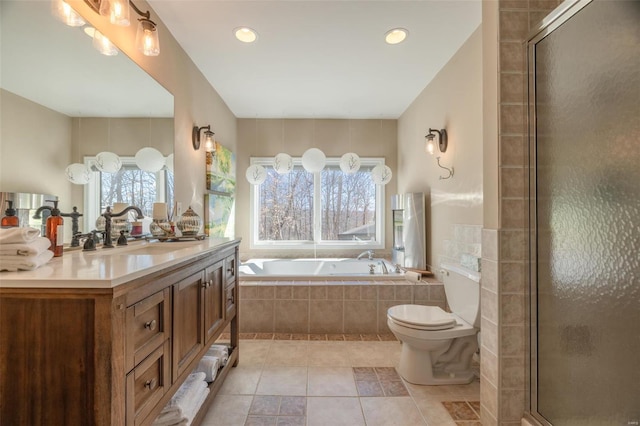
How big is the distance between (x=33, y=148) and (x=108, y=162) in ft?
1.26

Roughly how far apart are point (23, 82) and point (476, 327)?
2.64m

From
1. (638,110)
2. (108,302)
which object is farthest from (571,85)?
(108,302)

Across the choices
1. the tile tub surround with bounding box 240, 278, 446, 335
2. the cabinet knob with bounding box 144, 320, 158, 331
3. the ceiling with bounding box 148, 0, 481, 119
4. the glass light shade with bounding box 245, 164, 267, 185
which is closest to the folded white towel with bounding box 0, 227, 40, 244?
the cabinet knob with bounding box 144, 320, 158, 331

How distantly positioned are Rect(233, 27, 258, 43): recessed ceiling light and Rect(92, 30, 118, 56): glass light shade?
0.90m

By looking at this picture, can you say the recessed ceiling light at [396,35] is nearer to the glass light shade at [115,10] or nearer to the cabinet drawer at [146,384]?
the glass light shade at [115,10]

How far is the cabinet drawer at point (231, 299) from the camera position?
6.55ft

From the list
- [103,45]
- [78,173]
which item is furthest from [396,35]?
[78,173]

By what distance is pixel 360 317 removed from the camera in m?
2.79

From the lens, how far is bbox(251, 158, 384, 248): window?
4324mm

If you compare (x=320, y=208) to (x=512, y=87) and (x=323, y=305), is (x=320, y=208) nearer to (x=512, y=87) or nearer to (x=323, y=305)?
(x=323, y=305)

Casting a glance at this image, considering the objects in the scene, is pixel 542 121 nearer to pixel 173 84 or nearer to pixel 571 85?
pixel 571 85

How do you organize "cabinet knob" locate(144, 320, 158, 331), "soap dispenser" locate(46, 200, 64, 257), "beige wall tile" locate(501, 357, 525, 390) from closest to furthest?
"cabinet knob" locate(144, 320, 158, 331) → "soap dispenser" locate(46, 200, 64, 257) → "beige wall tile" locate(501, 357, 525, 390)

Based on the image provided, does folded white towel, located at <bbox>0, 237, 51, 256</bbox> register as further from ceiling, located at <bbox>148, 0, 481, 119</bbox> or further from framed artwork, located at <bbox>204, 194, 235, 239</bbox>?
framed artwork, located at <bbox>204, 194, 235, 239</bbox>

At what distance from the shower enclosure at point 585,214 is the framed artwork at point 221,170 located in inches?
107
